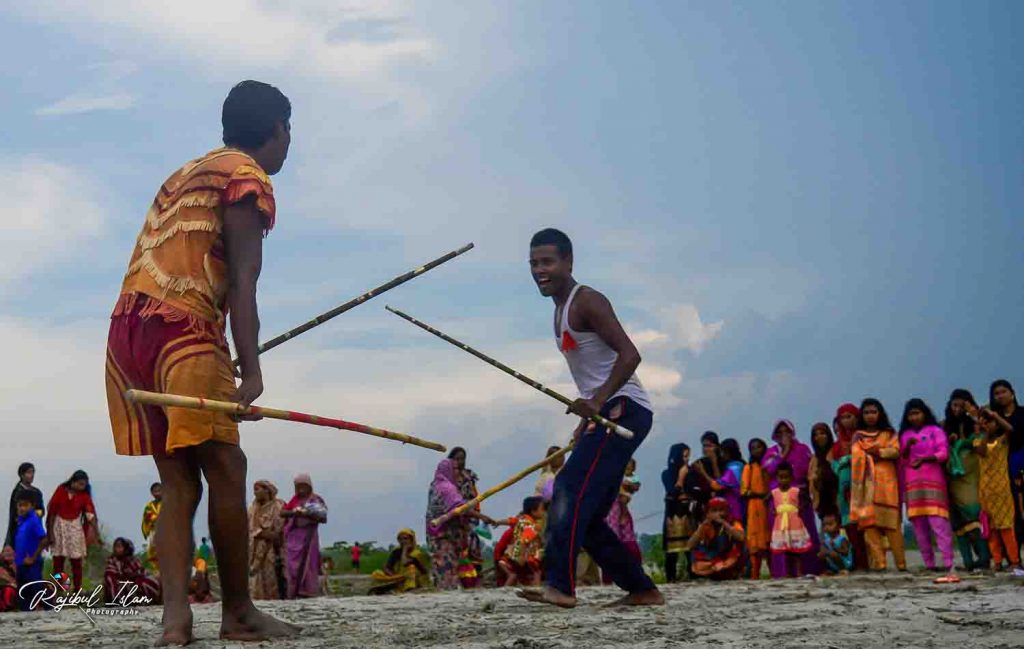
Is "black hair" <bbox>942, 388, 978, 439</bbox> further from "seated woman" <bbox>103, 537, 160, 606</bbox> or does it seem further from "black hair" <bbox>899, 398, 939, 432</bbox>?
"seated woman" <bbox>103, 537, 160, 606</bbox>

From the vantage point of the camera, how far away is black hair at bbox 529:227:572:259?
243 inches

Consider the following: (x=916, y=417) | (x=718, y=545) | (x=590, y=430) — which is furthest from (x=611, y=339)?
(x=718, y=545)

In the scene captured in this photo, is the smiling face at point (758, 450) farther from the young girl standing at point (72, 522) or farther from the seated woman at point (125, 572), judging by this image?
the young girl standing at point (72, 522)

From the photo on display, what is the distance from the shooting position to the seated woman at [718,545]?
13586 mm

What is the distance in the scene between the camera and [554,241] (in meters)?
6.19

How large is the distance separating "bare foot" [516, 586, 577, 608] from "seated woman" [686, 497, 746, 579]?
26.8 ft

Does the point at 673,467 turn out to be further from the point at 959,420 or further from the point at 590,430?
the point at 590,430

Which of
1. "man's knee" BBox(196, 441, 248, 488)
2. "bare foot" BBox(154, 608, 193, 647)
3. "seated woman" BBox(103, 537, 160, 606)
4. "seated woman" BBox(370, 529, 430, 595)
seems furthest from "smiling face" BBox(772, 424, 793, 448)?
"bare foot" BBox(154, 608, 193, 647)

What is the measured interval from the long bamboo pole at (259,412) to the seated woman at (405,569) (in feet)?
34.3

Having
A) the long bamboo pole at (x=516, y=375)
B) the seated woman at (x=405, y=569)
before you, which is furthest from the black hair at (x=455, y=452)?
the long bamboo pole at (x=516, y=375)

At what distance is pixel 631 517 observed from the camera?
1438 cm

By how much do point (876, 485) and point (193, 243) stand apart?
937 centimetres

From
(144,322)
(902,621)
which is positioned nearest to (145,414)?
(144,322)

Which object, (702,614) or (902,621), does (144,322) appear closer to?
(702,614)
